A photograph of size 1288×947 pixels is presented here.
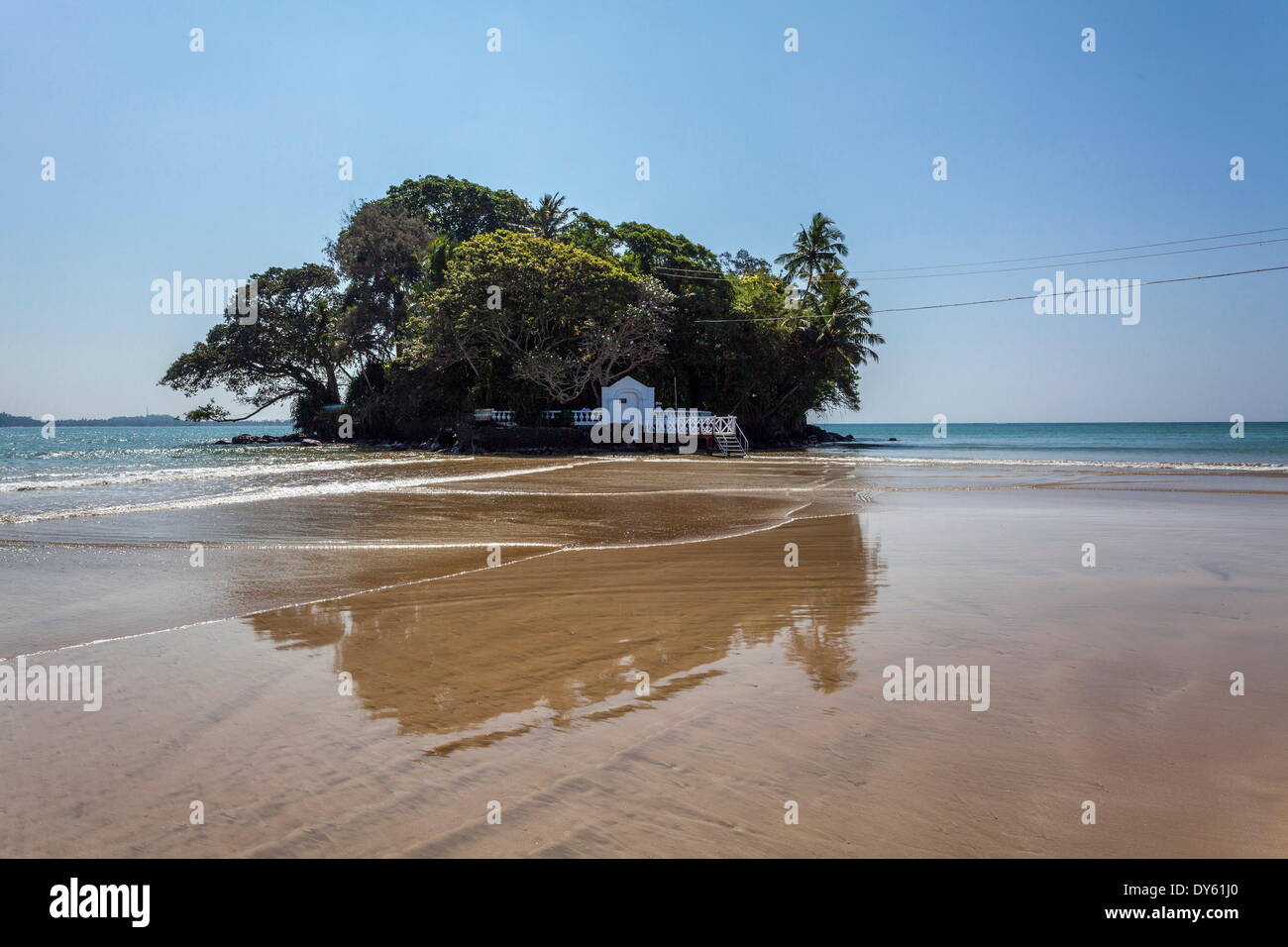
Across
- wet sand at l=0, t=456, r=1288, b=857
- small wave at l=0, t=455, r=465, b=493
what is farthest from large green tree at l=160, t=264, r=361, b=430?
wet sand at l=0, t=456, r=1288, b=857

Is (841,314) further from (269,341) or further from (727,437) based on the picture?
(269,341)

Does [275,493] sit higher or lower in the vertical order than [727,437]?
lower

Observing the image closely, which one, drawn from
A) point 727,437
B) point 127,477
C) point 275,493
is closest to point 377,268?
point 727,437

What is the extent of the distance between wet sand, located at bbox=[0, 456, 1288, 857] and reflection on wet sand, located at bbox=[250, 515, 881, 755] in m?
0.03

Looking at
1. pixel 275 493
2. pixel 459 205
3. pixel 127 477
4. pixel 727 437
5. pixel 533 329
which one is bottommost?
pixel 275 493

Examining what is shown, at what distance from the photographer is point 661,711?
3578 millimetres

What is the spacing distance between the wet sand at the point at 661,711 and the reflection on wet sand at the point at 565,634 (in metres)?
0.03

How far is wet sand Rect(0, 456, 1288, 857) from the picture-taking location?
2525mm

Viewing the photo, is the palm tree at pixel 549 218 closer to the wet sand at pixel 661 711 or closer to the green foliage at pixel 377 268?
the green foliage at pixel 377 268

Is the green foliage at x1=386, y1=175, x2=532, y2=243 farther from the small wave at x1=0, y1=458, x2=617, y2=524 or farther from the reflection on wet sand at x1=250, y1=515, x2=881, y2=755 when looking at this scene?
the reflection on wet sand at x1=250, y1=515, x2=881, y2=755

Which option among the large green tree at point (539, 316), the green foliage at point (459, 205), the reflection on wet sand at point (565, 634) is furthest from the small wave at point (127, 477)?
the green foliage at point (459, 205)

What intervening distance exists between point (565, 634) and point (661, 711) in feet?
5.11

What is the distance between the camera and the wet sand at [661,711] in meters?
2.53
